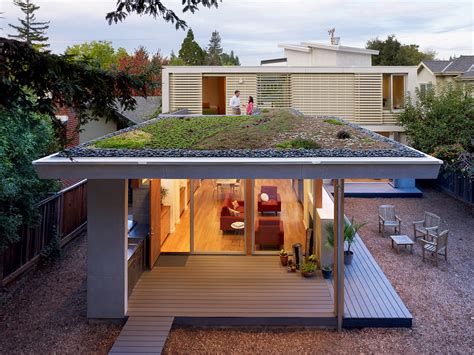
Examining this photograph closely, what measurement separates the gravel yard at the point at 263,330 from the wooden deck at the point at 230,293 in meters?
0.29

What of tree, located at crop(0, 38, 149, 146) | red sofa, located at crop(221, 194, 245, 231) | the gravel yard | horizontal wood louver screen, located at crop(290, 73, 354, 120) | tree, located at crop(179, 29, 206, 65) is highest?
tree, located at crop(179, 29, 206, 65)

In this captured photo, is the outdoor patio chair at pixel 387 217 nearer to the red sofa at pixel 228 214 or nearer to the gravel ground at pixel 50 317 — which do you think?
the red sofa at pixel 228 214

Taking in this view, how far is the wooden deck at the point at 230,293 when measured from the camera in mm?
7695

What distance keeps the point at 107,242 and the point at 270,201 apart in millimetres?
4500

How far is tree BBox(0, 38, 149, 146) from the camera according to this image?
5.59m

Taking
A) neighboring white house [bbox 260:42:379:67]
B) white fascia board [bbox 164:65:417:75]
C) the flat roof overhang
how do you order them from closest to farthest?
the flat roof overhang < white fascia board [bbox 164:65:417:75] < neighboring white house [bbox 260:42:379:67]

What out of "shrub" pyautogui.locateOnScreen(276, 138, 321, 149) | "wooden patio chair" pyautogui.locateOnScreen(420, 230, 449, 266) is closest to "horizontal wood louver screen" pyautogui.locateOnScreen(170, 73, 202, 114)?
"wooden patio chair" pyautogui.locateOnScreen(420, 230, 449, 266)

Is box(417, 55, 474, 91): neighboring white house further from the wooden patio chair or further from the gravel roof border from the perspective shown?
the gravel roof border

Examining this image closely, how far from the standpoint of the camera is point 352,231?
33.0 feet

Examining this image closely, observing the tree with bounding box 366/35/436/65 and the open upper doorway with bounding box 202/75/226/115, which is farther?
the tree with bounding box 366/35/436/65

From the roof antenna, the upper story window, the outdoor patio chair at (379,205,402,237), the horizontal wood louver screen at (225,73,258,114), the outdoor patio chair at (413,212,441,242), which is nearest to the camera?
the outdoor patio chair at (413,212,441,242)

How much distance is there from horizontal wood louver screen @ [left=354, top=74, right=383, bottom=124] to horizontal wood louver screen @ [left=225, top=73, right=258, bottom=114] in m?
5.32

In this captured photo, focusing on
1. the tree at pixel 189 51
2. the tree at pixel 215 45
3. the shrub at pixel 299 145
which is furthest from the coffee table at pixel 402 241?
the tree at pixel 215 45

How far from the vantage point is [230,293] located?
8.53m
